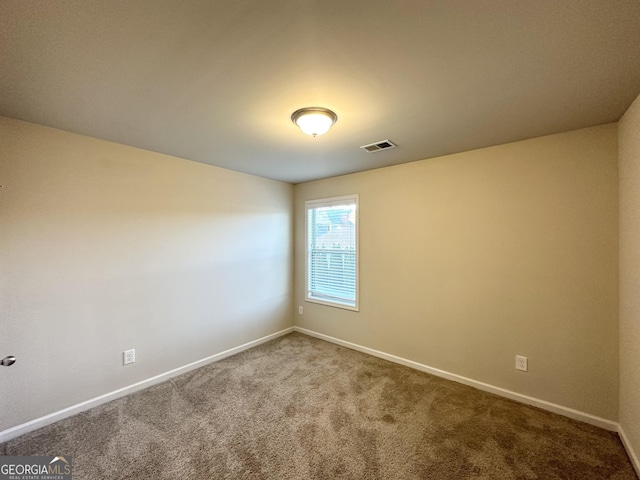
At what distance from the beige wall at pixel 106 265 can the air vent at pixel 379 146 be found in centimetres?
178

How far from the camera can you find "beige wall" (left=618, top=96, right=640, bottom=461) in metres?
1.69

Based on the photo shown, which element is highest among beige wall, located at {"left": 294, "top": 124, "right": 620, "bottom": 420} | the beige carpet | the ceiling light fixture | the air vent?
the air vent

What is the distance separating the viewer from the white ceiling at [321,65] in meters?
1.09

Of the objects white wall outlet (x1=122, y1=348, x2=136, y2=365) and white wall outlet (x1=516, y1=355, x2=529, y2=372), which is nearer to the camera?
white wall outlet (x1=516, y1=355, x2=529, y2=372)

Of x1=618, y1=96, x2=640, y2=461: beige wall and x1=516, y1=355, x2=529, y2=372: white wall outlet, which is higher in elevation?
x1=618, y1=96, x2=640, y2=461: beige wall

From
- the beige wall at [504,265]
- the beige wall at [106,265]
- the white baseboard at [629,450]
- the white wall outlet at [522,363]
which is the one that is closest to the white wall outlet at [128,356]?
the beige wall at [106,265]

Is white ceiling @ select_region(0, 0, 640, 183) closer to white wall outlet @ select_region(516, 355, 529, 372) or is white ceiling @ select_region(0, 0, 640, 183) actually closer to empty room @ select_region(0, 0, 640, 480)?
empty room @ select_region(0, 0, 640, 480)

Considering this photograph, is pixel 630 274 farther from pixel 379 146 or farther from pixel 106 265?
pixel 106 265

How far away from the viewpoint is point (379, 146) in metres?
2.61

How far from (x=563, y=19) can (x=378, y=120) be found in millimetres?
1103

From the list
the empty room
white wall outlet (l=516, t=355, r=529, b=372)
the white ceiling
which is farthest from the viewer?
white wall outlet (l=516, t=355, r=529, b=372)

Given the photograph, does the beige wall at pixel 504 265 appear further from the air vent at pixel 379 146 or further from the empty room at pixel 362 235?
the air vent at pixel 379 146

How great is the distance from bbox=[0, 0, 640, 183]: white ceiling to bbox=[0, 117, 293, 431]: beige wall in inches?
15.7
